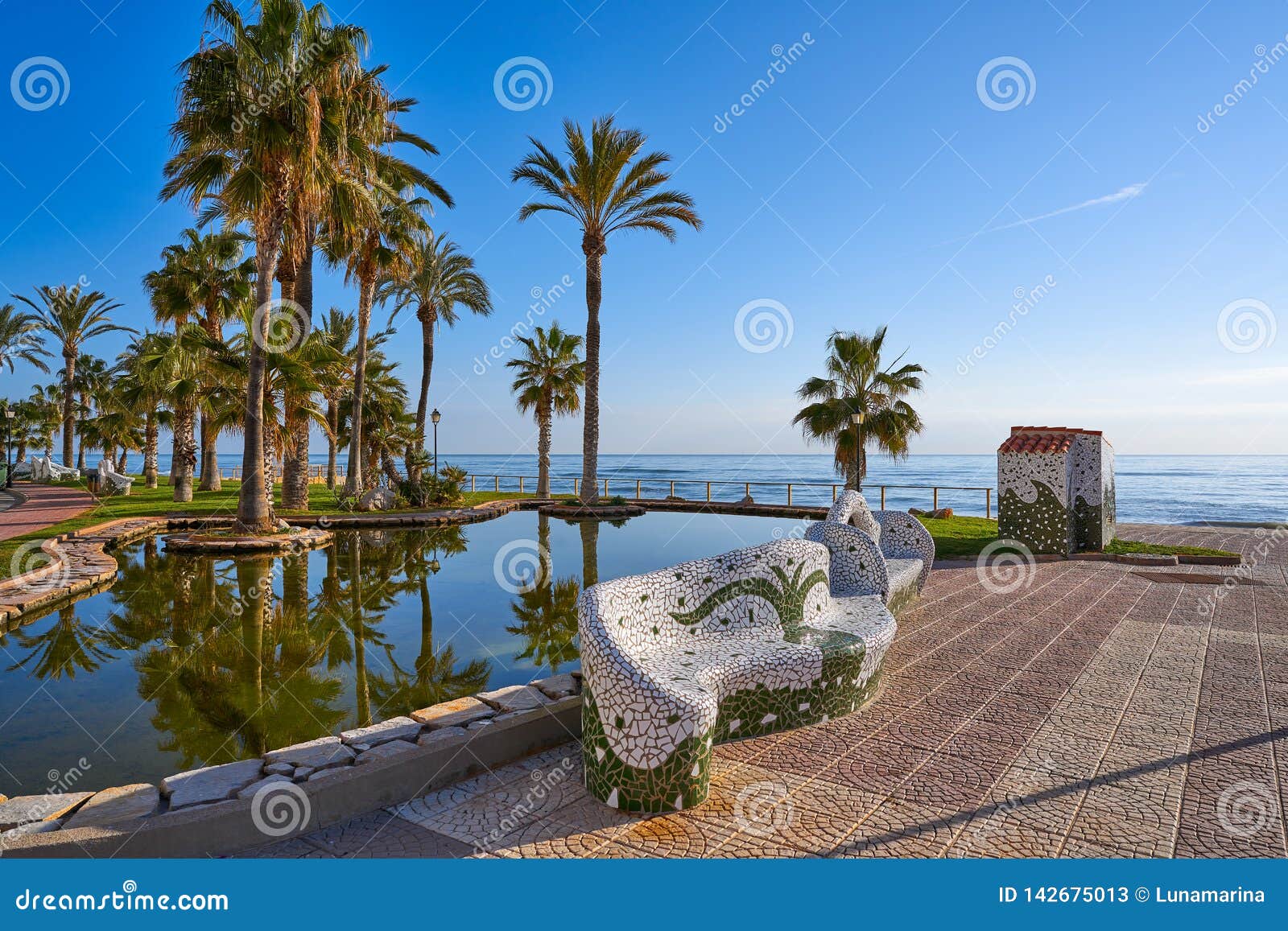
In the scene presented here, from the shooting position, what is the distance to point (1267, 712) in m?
4.91

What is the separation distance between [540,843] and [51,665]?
18.9 feet

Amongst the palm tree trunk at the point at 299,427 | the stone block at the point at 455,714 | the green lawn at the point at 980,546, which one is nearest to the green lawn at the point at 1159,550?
the green lawn at the point at 980,546

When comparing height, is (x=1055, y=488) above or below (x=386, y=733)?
above

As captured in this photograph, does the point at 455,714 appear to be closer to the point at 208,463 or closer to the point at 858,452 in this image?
the point at 858,452

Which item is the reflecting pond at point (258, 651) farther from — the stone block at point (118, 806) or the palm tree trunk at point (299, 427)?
the palm tree trunk at point (299, 427)

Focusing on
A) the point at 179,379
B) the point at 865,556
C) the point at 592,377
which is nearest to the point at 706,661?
the point at 865,556

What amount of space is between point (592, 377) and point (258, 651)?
15.7 metres

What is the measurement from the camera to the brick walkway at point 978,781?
318 cm

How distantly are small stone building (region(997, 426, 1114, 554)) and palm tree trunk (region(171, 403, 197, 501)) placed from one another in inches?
821

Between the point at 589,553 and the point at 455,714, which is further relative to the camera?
the point at 589,553

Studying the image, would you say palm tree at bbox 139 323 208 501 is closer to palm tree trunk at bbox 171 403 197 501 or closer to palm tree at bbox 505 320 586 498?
palm tree trunk at bbox 171 403 197 501

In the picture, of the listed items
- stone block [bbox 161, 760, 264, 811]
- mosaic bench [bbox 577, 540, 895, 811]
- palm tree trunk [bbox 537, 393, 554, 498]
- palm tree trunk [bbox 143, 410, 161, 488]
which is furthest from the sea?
stone block [bbox 161, 760, 264, 811]

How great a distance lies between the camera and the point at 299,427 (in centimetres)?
1741

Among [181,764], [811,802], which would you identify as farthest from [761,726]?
[181,764]
